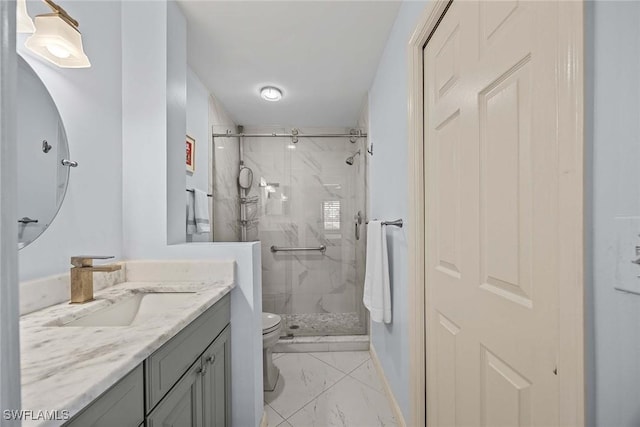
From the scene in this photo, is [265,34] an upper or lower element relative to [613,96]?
upper

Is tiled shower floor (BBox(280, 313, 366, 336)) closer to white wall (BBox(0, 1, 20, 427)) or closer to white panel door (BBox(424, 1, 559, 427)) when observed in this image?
white panel door (BBox(424, 1, 559, 427))

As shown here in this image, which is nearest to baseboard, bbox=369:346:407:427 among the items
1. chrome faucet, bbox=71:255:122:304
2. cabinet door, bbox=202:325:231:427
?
cabinet door, bbox=202:325:231:427

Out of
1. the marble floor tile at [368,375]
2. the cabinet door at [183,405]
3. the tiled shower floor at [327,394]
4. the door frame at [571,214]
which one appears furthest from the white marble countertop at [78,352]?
the marble floor tile at [368,375]

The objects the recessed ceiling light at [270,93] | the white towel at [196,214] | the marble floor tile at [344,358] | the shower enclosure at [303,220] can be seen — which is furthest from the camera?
the shower enclosure at [303,220]

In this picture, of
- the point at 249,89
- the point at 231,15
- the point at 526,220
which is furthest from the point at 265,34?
the point at 526,220

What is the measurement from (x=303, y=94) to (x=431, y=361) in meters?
2.29

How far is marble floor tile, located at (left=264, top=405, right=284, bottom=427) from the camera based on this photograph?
67.3 inches

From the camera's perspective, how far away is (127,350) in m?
0.70

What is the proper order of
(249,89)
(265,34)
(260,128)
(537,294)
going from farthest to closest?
(260,128)
(249,89)
(265,34)
(537,294)

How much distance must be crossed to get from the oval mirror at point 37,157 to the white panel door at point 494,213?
1454mm

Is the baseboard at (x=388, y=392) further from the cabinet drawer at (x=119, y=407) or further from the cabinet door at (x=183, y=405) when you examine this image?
the cabinet drawer at (x=119, y=407)

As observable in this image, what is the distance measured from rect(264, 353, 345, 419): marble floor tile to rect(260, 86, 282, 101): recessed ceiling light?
88.4 inches

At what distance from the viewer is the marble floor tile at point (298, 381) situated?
1.90m

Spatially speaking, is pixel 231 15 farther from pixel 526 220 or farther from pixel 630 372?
pixel 630 372
